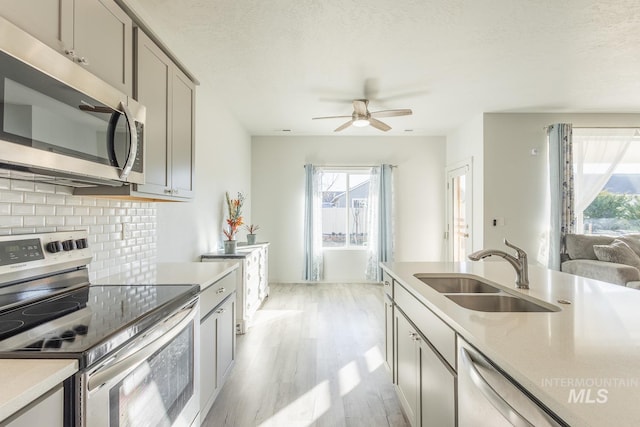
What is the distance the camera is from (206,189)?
149 inches

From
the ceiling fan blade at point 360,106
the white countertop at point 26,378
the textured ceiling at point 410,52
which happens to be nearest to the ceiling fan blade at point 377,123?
the ceiling fan blade at point 360,106

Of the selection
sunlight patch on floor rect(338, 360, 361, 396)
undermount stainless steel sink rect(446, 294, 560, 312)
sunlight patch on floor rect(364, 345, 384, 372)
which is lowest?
sunlight patch on floor rect(338, 360, 361, 396)

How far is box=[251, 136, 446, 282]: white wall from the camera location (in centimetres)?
614

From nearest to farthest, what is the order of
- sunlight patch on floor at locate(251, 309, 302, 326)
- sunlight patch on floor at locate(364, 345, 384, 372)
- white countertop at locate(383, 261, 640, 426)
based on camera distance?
white countertop at locate(383, 261, 640, 426) → sunlight patch on floor at locate(364, 345, 384, 372) → sunlight patch on floor at locate(251, 309, 302, 326)

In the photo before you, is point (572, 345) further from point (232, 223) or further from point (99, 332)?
point (232, 223)

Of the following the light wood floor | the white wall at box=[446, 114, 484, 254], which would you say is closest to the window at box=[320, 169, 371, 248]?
the white wall at box=[446, 114, 484, 254]

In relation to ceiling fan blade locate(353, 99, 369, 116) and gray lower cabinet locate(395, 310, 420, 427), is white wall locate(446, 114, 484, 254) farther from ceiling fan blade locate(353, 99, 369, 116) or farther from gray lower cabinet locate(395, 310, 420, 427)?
gray lower cabinet locate(395, 310, 420, 427)

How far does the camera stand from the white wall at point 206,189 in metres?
2.92

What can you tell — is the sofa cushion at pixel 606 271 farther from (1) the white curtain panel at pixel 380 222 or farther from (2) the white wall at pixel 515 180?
(1) the white curtain panel at pixel 380 222

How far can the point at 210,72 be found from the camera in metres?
3.39

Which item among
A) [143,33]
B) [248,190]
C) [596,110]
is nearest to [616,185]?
[596,110]

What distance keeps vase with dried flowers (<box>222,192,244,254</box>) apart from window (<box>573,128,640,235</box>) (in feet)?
16.0

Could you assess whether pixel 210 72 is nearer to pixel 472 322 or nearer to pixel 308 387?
pixel 308 387

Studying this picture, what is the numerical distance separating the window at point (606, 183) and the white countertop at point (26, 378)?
601 centimetres
